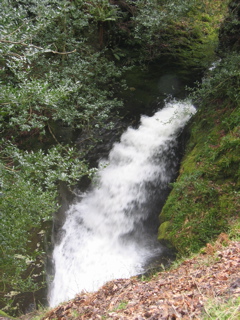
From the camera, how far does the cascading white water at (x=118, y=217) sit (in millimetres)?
6723

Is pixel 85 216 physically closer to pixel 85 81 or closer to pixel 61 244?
pixel 61 244

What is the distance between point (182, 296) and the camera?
10.0 feet

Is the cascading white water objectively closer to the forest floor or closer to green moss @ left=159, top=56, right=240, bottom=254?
green moss @ left=159, top=56, right=240, bottom=254

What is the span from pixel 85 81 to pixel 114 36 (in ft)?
17.5

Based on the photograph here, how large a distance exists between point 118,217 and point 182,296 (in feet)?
16.7

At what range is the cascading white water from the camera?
22.1ft

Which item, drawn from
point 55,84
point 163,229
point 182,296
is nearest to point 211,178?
point 163,229

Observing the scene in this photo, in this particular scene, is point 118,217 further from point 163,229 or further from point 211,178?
point 211,178

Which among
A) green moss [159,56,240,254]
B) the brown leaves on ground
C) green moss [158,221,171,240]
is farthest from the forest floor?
green moss [158,221,171,240]

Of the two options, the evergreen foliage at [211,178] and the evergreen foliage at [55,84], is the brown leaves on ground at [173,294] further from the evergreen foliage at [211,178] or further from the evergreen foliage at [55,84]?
the evergreen foliage at [55,84]

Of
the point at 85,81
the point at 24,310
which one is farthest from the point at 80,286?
the point at 85,81

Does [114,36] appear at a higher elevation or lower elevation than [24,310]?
higher

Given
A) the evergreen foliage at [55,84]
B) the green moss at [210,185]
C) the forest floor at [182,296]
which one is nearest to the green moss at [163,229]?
the green moss at [210,185]

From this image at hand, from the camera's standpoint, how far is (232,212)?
5652 mm
